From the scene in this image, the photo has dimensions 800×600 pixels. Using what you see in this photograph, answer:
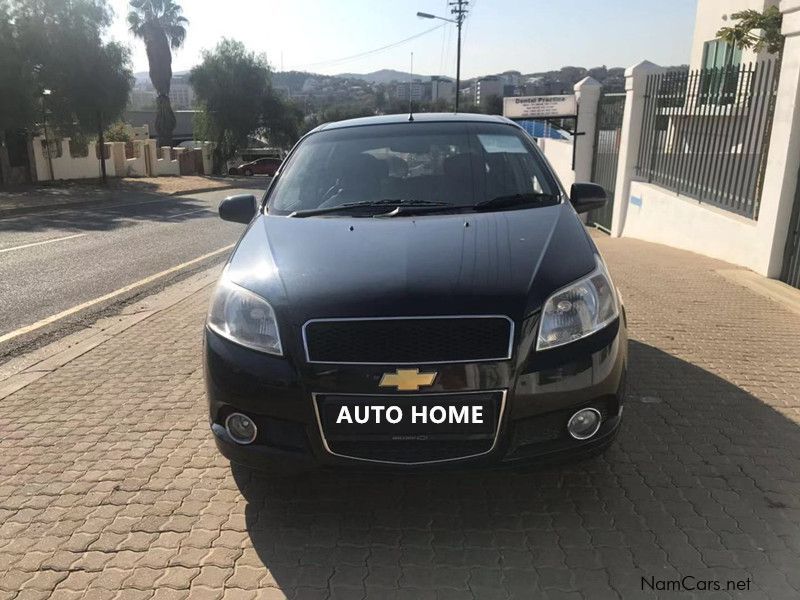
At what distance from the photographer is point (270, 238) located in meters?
3.24

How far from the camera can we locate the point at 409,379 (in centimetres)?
249

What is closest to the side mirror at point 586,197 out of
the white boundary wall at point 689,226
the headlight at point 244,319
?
the headlight at point 244,319

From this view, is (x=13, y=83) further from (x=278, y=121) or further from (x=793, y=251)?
(x=278, y=121)

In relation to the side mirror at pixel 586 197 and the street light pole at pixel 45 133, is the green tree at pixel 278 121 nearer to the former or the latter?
the street light pole at pixel 45 133

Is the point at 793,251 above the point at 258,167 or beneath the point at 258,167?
above

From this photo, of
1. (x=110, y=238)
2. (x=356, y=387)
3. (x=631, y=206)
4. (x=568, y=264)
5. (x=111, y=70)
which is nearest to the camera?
(x=356, y=387)

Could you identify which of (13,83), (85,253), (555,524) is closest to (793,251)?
(555,524)

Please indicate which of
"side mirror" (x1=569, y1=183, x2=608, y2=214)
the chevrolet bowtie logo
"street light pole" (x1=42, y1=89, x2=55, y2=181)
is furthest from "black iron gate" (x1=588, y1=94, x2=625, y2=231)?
"street light pole" (x1=42, y1=89, x2=55, y2=181)

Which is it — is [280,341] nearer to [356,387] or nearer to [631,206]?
[356,387]

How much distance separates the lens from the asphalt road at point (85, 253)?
7.30 meters

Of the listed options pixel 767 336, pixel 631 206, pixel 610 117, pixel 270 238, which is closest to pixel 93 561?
pixel 270 238

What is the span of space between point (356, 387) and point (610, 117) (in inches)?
510

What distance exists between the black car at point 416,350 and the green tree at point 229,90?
1795 inches

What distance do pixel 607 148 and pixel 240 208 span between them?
11556mm
